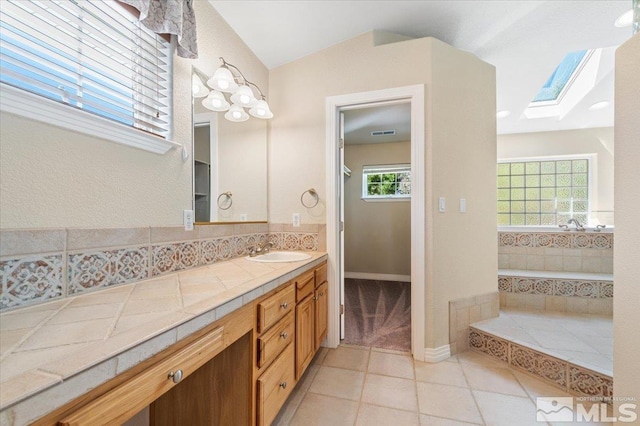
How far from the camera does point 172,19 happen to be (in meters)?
1.19

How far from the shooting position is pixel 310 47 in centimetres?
221

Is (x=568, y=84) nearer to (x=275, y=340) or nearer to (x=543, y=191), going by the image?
(x=543, y=191)

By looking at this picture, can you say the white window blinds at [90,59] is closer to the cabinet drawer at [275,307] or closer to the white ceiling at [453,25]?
the white ceiling at [453,25]

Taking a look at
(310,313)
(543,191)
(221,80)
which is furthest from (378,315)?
(543,191)

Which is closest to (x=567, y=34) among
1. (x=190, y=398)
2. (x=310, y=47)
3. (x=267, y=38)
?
(x=310, y=47)

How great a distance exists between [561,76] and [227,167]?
4072 mm

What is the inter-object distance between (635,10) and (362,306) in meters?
3.04

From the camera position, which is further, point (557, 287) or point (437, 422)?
point (557, 287)

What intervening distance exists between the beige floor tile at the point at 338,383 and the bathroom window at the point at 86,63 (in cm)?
180

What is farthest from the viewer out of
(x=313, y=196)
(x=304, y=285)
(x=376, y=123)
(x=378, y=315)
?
(x=376, y=123)

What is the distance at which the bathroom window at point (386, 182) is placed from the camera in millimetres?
4406

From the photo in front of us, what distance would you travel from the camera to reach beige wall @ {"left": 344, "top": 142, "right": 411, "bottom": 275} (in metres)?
4.36

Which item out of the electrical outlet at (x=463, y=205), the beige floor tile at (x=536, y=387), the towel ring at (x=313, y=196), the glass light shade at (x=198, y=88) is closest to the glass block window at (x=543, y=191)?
the electrical outlet at (x=463, y=205)

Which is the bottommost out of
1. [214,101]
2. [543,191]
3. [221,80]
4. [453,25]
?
[543,191]
